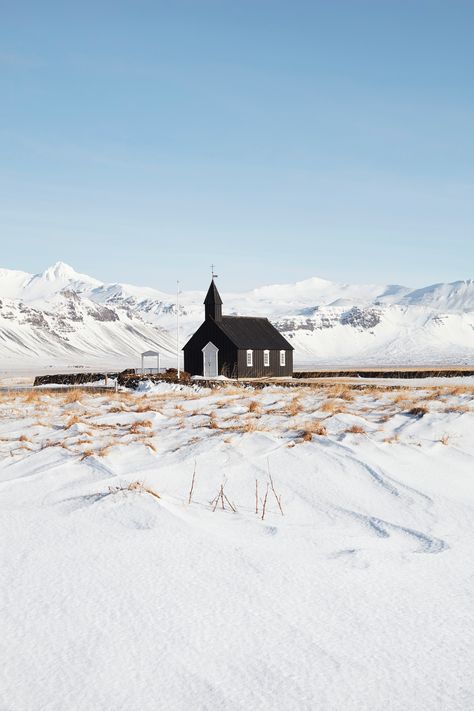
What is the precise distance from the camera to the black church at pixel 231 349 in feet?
167

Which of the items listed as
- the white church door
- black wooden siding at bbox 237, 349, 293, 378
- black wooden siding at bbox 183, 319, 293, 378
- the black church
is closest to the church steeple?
the black church

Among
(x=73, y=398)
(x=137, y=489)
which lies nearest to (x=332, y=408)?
(x=137, y=489)

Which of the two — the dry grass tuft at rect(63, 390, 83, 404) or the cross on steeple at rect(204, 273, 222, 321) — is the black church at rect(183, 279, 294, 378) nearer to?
the cross on steeple at rect(204, 273, 222, 321)

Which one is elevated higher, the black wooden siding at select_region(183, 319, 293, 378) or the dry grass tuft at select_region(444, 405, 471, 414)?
the black wooden siding at select_region(183, 319, 293, 378)

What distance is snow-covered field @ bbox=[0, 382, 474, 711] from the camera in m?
3.19

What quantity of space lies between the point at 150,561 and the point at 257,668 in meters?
1.61

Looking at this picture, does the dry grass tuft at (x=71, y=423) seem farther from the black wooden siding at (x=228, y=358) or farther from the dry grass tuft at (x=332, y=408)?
the black wooden siding at (x=228, y=358)

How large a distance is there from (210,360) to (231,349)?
2139mm

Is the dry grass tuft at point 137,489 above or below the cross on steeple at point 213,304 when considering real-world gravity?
below

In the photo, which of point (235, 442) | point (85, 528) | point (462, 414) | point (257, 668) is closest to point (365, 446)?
point (235, 442)

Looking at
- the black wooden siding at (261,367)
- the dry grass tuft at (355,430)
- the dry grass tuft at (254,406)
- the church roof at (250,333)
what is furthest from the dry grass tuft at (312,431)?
the church roof at (250,333)

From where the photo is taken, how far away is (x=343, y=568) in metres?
4.73

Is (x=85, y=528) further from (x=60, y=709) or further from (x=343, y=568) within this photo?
(x=60, y=709)

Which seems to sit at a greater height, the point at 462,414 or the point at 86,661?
the point at 462,414
